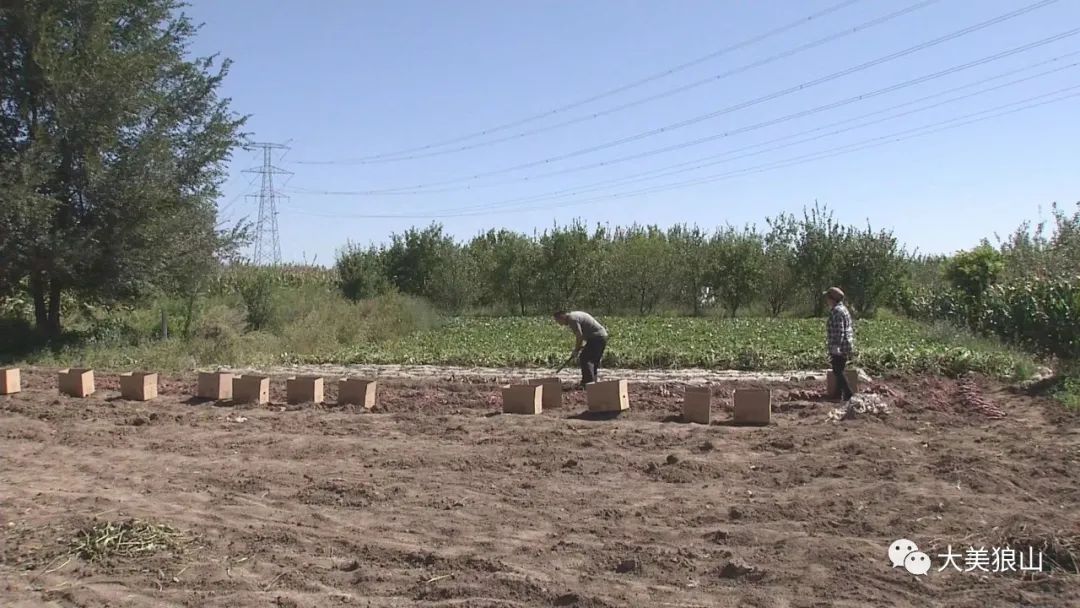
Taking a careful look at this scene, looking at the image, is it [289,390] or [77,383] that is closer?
[289,390]

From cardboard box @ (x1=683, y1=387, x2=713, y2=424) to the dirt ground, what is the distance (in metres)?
0.18

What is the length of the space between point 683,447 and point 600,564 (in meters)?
3.68

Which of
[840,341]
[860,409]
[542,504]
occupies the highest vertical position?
[840,341]

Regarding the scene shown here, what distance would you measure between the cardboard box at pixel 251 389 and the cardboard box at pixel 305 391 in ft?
1.19

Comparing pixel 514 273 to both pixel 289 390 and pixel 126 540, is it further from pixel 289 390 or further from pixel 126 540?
pixel 126 540

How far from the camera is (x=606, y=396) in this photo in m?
11.3

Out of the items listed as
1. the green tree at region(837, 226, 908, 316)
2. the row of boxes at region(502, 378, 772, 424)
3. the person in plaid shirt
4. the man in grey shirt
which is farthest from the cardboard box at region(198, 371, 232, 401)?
the green tree at region(837, 226, 908, 316)

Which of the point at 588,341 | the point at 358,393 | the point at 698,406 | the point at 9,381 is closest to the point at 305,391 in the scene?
the point at 358,393

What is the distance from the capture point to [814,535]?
6.12 meters

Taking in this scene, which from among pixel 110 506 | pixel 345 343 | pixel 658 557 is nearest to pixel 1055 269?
pixel 345 343

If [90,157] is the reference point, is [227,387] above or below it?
below

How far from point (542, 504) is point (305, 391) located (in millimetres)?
6408

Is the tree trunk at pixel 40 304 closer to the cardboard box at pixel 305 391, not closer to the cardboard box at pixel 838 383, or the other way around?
the cardboard box at pixel 305 391

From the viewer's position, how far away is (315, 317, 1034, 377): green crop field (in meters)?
15.2
